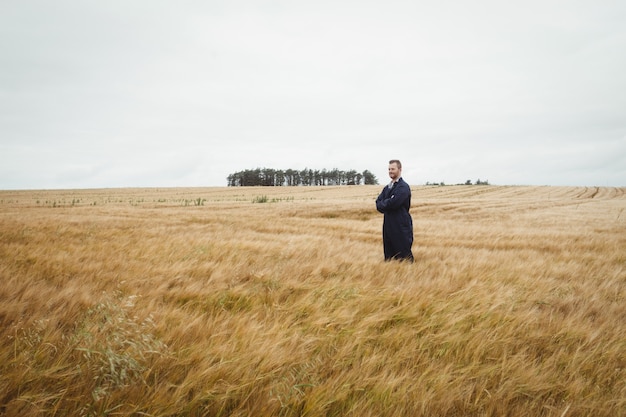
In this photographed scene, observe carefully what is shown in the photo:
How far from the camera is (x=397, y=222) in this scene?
20.2 feet

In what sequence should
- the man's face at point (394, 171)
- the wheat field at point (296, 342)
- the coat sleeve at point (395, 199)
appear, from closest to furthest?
the wheat field at point (296, 342) → the coat sleeve at point (395, 199) → the man's face at point (394, 171)

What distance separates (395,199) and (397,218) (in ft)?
1.50

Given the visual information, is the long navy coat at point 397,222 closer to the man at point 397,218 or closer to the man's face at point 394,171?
the man at point 397,218

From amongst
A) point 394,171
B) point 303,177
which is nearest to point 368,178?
point 303,177

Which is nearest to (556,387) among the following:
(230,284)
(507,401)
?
(507,401)

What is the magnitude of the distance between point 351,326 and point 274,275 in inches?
63.7

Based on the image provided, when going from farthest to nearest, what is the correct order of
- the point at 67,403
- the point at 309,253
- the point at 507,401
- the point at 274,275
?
the point at 309,253, the point at 274,275, the point at 507,401, the point at 67,403

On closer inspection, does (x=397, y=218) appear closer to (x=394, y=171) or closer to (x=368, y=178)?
(x=394, y=171)

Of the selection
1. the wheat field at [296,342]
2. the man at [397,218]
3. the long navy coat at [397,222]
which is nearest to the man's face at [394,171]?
the man at [397,218]

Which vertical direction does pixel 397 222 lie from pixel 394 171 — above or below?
below

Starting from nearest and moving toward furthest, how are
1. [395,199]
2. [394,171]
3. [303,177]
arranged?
[395,199] → [394,171] → [303,177]

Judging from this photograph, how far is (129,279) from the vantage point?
3430 millimetres

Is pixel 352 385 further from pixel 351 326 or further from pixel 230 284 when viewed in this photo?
pixel 230 284

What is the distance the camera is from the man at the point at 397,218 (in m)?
6.01
